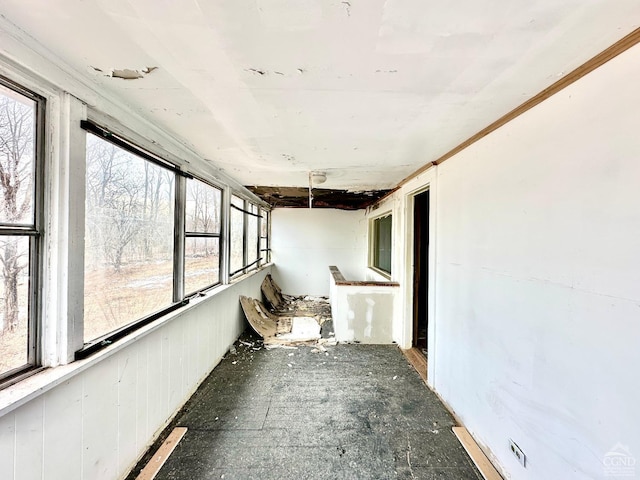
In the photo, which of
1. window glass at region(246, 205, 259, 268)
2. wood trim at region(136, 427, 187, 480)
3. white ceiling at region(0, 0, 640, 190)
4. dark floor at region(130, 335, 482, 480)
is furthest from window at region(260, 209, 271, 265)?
white ceiling at region(0, 0, 640, 190)

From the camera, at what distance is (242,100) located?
155cm

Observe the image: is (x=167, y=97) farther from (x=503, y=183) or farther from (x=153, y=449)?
(x=153, y=449)

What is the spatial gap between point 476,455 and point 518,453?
39cm

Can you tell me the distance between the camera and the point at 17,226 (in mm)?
1171

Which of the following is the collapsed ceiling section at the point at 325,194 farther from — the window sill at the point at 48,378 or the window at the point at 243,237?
the window sill at the point at 48,378

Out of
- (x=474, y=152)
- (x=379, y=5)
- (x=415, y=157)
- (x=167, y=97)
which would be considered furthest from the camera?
(x=415, y=157)

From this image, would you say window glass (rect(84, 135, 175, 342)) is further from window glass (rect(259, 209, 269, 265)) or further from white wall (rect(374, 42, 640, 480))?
window glass (rect(259, 209, 269, 265))

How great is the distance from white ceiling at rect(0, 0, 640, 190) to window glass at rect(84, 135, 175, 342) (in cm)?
38

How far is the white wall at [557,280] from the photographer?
1049mm

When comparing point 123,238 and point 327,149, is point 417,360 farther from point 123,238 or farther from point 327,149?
point 123,238

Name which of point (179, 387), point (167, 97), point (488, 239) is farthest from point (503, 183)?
point (179, 387)

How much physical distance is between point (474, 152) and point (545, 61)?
89 cm

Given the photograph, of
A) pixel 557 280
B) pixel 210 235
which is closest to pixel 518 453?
pixel 557 280

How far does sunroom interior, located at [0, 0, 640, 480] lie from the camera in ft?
3.33
